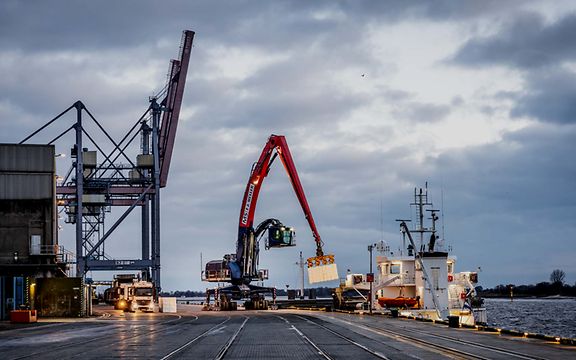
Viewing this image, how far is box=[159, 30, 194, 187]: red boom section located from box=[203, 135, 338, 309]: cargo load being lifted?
16.8 meters

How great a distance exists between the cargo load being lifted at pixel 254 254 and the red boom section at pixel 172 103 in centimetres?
1679

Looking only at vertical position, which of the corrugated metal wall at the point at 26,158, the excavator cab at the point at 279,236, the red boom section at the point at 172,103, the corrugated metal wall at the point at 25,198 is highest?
the red boom section at the point at 172,103

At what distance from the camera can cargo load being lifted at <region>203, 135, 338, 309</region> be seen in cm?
7875

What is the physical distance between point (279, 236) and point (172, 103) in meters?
25.0

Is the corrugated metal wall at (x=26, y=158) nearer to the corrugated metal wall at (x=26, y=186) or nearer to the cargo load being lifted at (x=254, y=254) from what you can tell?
the corrugated metal wall at (x=26, y=186)

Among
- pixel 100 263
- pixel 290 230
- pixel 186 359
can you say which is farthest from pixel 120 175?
pixel 186 359

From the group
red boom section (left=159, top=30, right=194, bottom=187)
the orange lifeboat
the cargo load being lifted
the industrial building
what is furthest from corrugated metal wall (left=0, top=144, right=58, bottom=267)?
the orange lifeboat

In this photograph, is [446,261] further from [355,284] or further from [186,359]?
[186,359]

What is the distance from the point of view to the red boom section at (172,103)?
91062 millimetres

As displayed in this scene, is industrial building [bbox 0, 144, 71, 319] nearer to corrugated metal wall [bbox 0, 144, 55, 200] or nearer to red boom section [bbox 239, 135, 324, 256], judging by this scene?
corrugated metal wall [bbox 0, 144, 55, 200]

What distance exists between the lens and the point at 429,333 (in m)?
39.9

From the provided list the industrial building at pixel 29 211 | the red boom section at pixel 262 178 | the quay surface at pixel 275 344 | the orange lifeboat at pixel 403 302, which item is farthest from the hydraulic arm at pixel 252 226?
the quay surface at pixel 275 344

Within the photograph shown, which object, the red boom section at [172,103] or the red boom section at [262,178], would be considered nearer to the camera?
the red boom section at [262,178]

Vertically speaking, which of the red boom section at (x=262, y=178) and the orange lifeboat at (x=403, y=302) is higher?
the red boom section at (x=262, y=178)
